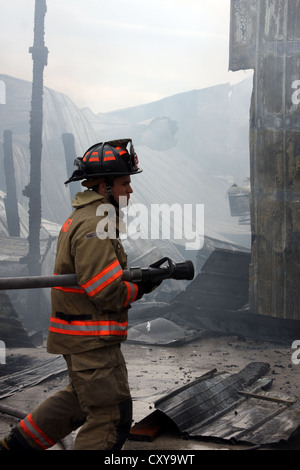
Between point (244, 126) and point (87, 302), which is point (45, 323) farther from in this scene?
point (244, 126)

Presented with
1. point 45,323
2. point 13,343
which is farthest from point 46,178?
point 13,343

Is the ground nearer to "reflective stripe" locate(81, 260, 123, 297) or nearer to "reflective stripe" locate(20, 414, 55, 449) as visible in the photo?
"reflective stripe" locate(20, 414, 55, 449)

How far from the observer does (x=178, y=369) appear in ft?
19.8

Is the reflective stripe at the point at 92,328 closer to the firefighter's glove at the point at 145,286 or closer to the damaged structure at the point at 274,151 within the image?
the firefighter's glove at the point at 145,286

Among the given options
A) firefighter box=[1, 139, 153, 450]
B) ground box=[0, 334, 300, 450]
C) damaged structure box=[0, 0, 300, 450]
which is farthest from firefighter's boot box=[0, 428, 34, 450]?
damaged structure box=[0, 0, 300, 450]

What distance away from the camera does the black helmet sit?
2.86m

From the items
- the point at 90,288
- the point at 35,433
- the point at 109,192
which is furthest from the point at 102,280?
the point at 35,433

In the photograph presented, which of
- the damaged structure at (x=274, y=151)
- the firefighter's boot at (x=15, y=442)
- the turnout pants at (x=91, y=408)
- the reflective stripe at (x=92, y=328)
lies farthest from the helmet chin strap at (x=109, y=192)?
the damaged structure at (x=274, y=151)

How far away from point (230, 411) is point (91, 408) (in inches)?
71.6

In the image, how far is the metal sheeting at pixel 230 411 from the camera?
368 centimetres

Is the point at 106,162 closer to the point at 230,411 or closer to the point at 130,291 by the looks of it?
the point at 130,291
